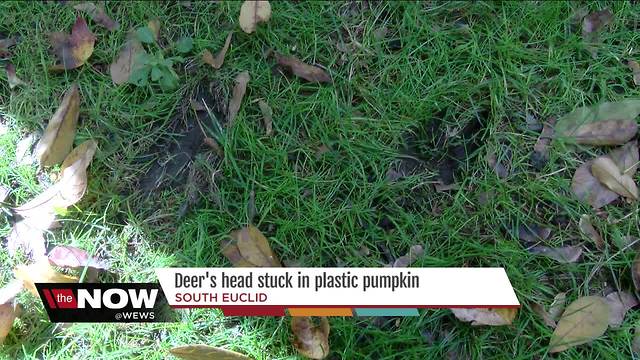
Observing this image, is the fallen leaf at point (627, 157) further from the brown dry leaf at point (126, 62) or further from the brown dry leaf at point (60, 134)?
the brown dry leaf at point (60, 134)

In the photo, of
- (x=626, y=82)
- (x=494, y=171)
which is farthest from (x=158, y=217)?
(x=626, y=82)

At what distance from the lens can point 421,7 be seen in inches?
91.7

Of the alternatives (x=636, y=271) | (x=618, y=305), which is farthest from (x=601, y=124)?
(x=618, y=305)

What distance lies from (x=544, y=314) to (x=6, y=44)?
2.07 meters

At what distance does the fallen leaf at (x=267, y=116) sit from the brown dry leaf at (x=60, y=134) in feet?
2.11

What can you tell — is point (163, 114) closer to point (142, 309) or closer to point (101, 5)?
point (101, 5)

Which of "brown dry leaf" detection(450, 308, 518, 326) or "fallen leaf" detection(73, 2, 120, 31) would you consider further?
"fallen leaf" detection(73, 2, 120, 31)

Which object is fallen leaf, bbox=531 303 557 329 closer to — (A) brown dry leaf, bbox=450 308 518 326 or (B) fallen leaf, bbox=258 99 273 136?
(A) brown dry leaf, bbox=450 308 518 326

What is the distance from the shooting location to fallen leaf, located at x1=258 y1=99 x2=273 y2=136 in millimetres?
2168

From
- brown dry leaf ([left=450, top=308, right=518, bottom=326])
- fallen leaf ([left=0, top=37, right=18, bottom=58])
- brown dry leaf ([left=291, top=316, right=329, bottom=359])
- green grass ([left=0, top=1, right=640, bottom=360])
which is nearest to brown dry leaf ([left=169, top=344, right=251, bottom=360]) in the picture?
green grass ([left=0, top=1, right=640, bottom=360])

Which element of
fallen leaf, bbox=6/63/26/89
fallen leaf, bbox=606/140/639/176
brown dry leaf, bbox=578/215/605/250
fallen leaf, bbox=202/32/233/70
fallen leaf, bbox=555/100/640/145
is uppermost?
fallen leaf, bbox=6/63/26/89

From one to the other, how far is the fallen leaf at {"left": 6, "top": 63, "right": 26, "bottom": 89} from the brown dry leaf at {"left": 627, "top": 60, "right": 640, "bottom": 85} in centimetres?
214

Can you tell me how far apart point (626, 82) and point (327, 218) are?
1.14m

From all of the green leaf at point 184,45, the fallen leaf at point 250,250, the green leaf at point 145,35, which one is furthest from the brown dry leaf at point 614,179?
the green leaf at point 145,35
